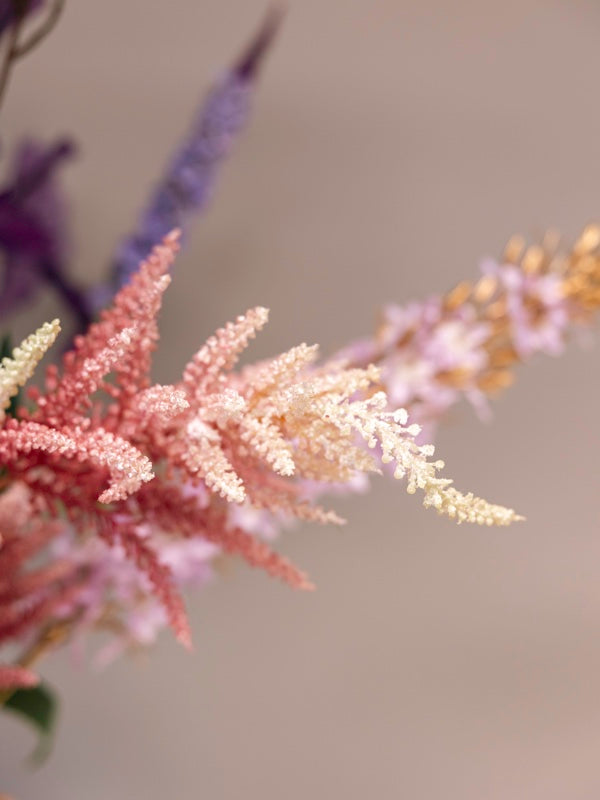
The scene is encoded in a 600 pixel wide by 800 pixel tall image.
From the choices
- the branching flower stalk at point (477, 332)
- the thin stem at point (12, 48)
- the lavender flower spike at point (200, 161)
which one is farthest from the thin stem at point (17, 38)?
the branching flower stalk at point (477, 332)

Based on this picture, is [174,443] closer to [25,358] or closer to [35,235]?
[25,358]

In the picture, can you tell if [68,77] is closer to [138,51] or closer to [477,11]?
[138,51]

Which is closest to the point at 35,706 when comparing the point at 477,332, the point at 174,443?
the point at 174,443

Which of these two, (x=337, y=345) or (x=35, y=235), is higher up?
(x=337, y=345)

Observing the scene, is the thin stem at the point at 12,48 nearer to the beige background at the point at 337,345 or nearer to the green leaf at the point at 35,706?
the beige background at the point at 337,345

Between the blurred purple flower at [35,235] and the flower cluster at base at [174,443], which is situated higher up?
the blurred purple flower at [35,235]

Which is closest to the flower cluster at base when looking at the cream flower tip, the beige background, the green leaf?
the cream flower tip
